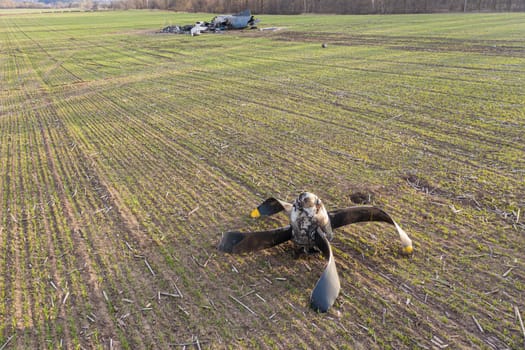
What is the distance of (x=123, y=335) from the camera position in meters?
4.29

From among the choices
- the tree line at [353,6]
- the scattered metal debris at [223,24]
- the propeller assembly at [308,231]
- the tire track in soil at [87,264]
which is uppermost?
the tree line at [353,6]

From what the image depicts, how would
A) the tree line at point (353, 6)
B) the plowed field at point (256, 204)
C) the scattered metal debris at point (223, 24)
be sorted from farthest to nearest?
the tree line at point (353, 6) → the scattered metal debris at point (223, 24) → the plowed field at point (256, 204)

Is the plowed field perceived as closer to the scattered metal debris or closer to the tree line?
the scattered metal debris

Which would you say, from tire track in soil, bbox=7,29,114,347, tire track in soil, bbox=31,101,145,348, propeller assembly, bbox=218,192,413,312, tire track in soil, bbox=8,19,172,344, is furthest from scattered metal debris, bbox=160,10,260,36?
propeller assembly, bbox=218,192,413,312

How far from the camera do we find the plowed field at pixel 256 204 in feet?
14.3

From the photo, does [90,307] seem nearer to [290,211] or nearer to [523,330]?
[290,211]

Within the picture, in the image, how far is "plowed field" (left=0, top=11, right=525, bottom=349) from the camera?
4.36 m

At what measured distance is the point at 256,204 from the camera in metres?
6.87

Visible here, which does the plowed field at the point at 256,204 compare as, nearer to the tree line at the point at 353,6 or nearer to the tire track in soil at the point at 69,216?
the tire track in soil at the point at 69,216

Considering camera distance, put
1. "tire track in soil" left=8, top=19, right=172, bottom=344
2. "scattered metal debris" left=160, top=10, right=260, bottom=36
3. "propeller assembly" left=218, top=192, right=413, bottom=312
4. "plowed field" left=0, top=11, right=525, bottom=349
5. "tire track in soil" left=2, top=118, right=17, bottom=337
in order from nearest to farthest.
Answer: "plowed field" left=0, top=11, right=525, bottom=349 < "tire track in soil" left=2, top=118, right=17, bottom=337 < "tire track in soil" left=8, top=19, right=172, bottom=344 < "propeller assembly" left=218, top=192, right=413, bottom=312 < "scattered metal debris" left=160, top=10, right=260, bottom=36

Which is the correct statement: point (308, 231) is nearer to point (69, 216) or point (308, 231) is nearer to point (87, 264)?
point (87, 264)

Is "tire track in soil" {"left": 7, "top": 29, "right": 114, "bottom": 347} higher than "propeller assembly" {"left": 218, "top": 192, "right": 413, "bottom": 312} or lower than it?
lower

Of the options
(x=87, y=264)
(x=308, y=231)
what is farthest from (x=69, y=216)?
(x=308, y=231)

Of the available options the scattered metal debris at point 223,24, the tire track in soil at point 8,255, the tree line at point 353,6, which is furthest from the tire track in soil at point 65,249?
the tree line at point 353,6
